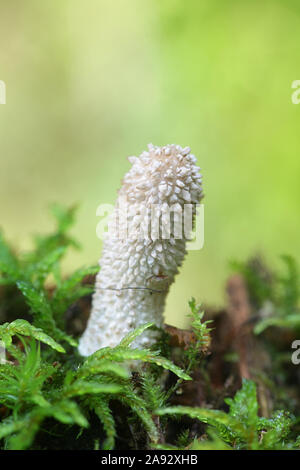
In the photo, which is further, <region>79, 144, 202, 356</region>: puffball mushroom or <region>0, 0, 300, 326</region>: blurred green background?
<region>0, 0, 300, 326</region>: blurred green background

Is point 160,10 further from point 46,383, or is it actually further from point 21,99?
point 46,383

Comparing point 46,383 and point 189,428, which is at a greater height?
point 46,383

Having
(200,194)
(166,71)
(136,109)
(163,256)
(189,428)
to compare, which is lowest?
(189,428)

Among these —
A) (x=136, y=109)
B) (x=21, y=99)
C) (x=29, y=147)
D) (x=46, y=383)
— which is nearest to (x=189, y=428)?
(x=46, y=383)

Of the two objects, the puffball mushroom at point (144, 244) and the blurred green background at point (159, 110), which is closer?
the puffball mushroom at point (144, 244)

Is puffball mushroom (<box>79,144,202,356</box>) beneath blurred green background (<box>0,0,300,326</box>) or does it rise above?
beneath
